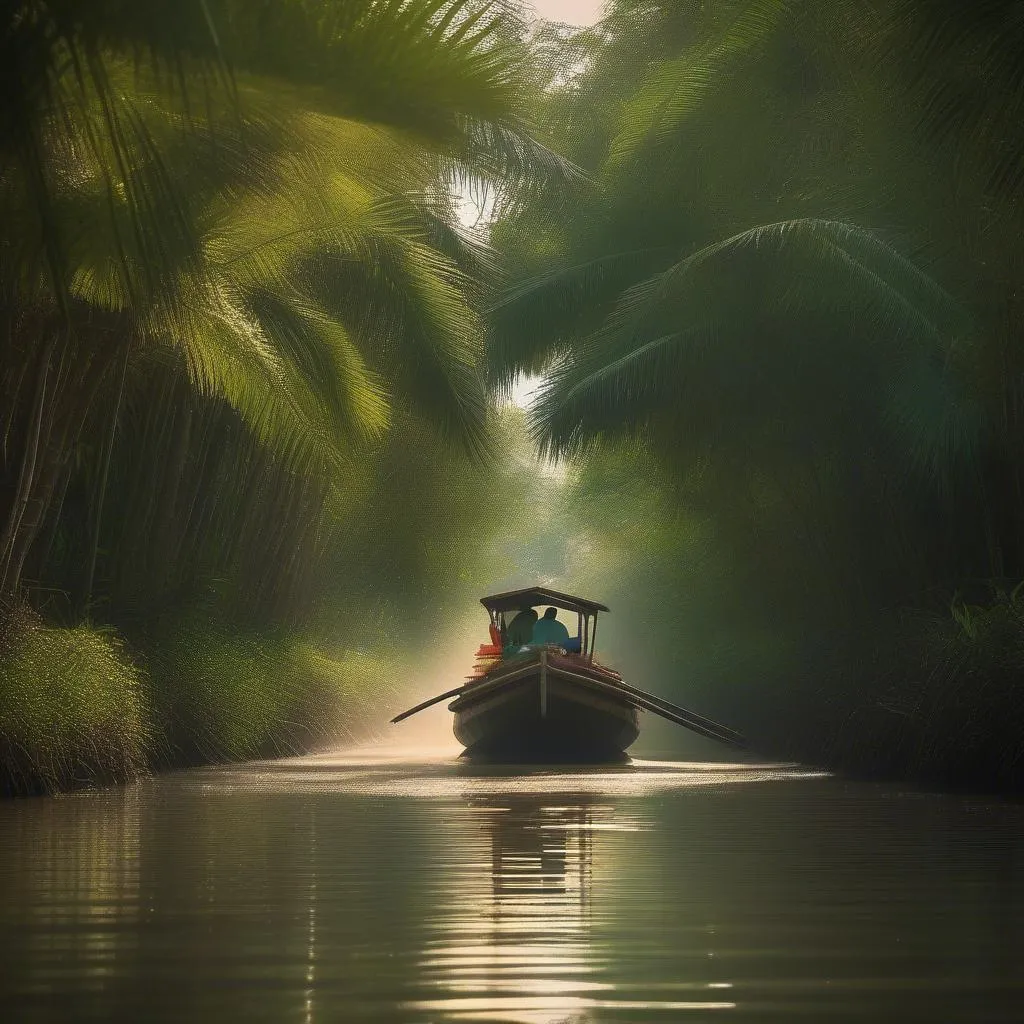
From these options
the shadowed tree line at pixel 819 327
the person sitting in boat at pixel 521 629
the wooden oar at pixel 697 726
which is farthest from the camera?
the person sitting in boat at pixel 521 629

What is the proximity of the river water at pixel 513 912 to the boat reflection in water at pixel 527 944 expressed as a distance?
0.02 metres

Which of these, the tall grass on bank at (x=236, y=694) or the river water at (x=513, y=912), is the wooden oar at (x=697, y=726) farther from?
the river water at (x=513, y=912)

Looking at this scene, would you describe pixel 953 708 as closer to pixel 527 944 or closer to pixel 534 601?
pixel 527 944

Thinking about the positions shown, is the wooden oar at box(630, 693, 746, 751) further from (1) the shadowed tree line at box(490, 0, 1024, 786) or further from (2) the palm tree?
(2) the palm tree

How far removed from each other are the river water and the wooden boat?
7.93 meters

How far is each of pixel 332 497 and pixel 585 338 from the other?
17.8 ft

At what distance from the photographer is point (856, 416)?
64.9ft

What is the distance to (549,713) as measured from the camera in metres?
21.6

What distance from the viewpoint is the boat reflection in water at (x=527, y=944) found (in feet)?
16.9

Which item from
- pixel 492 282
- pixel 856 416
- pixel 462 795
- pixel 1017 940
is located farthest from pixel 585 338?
pixel 1017 940

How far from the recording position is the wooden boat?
850 inches

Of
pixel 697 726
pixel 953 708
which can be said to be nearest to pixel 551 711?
pixel 697 726

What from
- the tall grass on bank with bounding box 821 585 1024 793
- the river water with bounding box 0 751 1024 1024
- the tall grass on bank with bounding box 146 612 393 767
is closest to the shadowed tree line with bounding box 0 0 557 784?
the tall grass on bank with bounding box 146 612 393 767

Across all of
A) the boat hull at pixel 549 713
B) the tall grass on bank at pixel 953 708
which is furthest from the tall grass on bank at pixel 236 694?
the tall grass on bank at pixel 953 708
